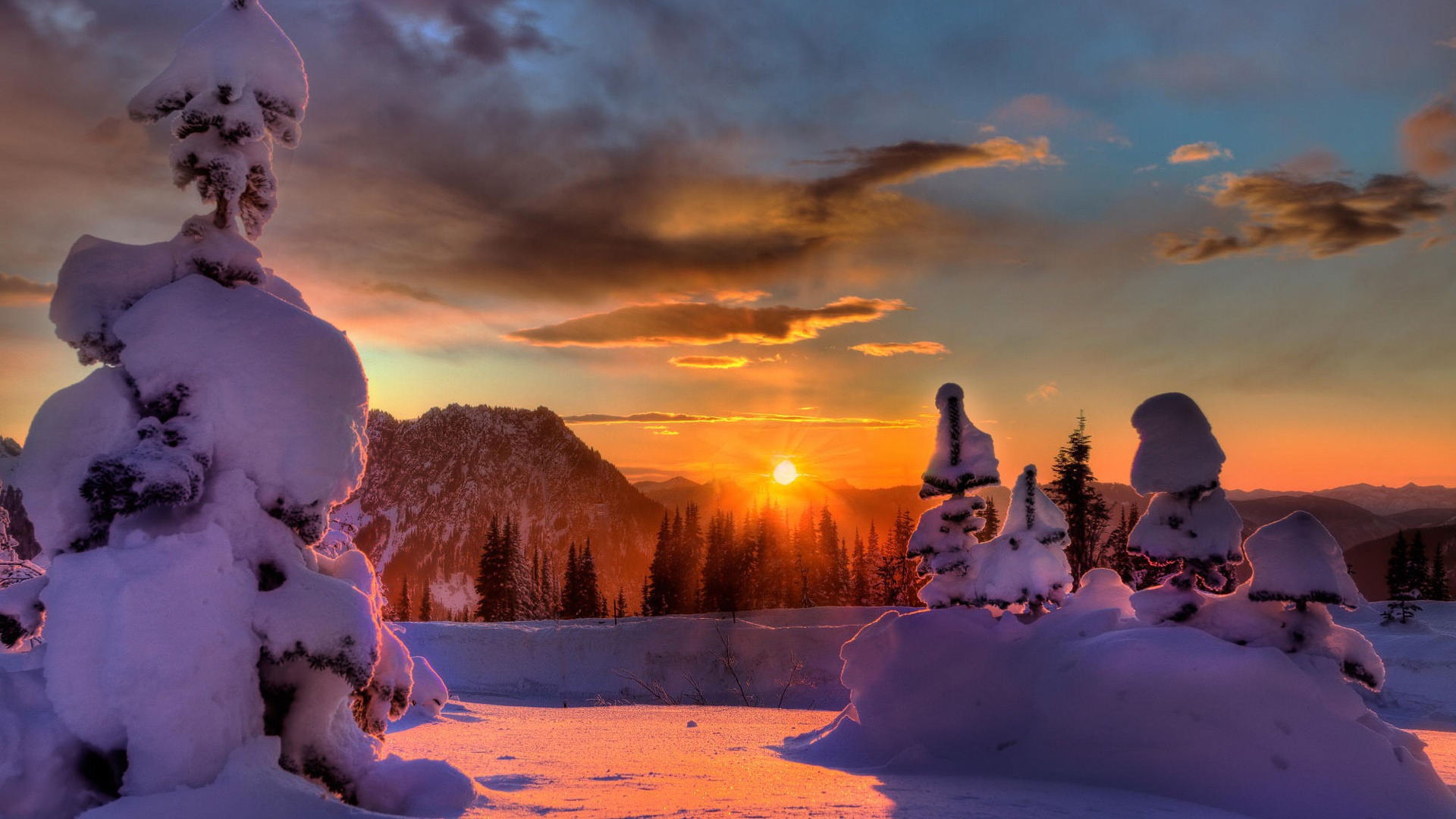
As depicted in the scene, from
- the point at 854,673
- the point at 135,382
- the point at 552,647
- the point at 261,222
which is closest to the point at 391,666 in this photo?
the point at 135,382

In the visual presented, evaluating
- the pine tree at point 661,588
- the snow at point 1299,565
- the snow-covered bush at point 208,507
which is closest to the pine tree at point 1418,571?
the pine tree at point 661,588

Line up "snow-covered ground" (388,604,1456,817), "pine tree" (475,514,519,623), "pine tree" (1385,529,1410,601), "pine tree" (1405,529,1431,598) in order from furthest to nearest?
"pine tree" (1405,529,1431,598) < "pine tree" (1385,529,1410,601) < "pine tree" (475,514,519,623) < "snow-covered ground" (388,604,1456,817)

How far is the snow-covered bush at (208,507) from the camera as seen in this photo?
5.26 meters

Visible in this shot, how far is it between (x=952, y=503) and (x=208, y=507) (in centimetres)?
1450

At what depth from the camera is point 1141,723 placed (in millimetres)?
10211

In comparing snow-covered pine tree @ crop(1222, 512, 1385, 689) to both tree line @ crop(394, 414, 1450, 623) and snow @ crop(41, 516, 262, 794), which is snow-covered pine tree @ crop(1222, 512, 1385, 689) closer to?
snow @ crop(41, 516, 262, 794)

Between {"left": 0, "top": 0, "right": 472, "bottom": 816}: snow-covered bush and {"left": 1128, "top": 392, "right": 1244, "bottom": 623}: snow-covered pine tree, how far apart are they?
1117 cm

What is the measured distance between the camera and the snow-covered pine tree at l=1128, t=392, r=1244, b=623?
12.5 metres

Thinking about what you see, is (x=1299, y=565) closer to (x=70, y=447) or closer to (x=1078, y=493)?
(x=70, y=447)

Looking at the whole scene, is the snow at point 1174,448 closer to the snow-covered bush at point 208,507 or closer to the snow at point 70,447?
the snow-covered bush at point 208,507

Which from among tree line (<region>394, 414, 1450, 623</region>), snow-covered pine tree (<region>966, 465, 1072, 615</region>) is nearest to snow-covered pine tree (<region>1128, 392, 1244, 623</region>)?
snow-covered pine tree (<region>966, 465, 1072, 615</region>)

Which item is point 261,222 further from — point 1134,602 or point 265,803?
point 1134,602

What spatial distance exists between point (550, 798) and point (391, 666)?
6.42ft

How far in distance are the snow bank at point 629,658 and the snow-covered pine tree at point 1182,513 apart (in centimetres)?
3108
